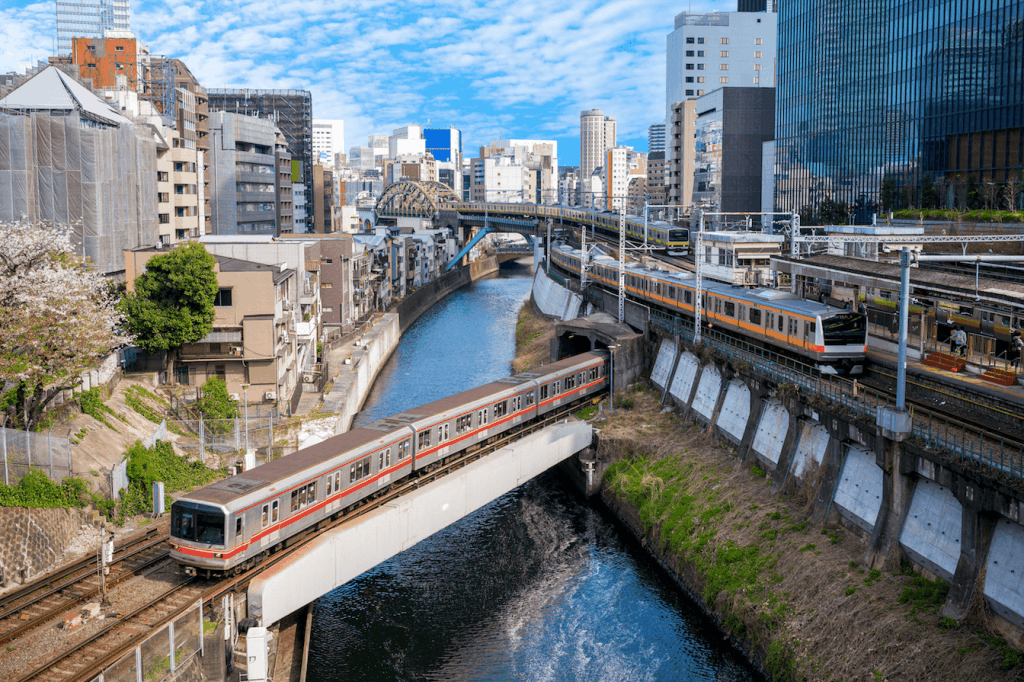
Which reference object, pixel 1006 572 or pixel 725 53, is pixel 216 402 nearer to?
pixel 1006 572

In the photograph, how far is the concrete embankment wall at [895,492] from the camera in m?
17.9

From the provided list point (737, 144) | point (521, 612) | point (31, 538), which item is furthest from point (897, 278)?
point (737, 144)

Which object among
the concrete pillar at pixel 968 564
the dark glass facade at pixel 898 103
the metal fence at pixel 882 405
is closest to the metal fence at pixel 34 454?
the metal fence at pixel 882 405

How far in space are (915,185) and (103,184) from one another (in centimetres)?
5097

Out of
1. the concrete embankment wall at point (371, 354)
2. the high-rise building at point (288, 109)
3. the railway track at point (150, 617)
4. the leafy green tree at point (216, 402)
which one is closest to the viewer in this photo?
the railway track at point (150, 617)

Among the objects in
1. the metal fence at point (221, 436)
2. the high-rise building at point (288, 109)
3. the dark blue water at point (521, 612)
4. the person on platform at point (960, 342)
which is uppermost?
the high-rise building at point (288, 109)

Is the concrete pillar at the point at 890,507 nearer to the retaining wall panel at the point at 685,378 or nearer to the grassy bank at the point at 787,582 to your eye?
the grassy bank at the point at 787,582

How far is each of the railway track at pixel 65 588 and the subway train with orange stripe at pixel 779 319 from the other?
809 inches

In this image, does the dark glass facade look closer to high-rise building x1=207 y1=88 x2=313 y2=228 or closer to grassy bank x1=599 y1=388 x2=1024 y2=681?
grassy bank x1=599 y1=388 x2=1024 y2=681

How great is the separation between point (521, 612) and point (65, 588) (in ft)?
37.4

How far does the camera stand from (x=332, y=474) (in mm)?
23234

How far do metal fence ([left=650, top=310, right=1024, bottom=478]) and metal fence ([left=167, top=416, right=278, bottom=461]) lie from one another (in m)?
16.9

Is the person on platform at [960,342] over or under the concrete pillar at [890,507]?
over

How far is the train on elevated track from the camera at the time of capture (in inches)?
2665
